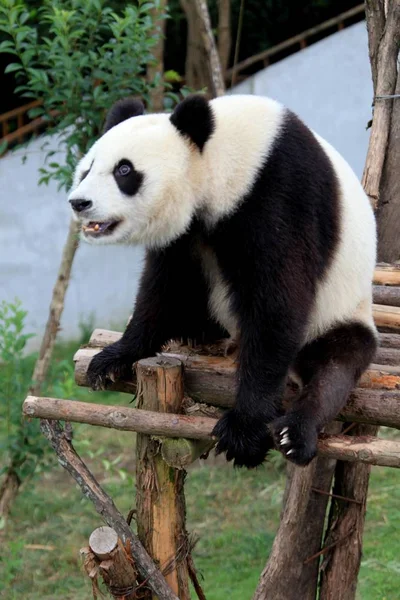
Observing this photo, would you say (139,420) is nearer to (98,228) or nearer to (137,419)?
(137,419)

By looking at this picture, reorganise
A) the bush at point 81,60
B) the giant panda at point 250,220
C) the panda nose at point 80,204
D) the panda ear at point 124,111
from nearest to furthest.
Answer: the panda nose at point 80,204 → the giant panda at point 250,220 → the panda ear at point 124,111 → the bush at point 81,60

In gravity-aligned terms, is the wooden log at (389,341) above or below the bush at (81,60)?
below

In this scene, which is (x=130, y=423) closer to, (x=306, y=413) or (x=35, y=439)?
(x=306, y=413)

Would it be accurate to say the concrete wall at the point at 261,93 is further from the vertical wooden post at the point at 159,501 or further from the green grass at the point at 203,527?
the vertical wooden post at the point at 159,501

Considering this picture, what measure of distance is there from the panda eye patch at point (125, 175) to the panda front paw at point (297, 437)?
78 cm

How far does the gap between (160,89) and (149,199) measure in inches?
113

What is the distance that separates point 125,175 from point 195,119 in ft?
0.85

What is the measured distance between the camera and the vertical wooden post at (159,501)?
9.09ft

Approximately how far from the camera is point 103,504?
8.83ft

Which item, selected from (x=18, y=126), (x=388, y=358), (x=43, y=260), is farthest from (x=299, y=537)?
(x=18, y=126)

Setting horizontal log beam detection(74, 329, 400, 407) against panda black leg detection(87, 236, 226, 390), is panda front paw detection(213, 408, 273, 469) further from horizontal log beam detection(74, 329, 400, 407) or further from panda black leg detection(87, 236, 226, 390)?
panda black leg detection(87, 236, 226, 390)

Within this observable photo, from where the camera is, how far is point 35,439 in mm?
4613

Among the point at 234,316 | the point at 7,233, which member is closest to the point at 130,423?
the point at 234,316

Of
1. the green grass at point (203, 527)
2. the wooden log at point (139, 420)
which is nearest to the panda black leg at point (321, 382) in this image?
the wooden log at point (139, 420)
